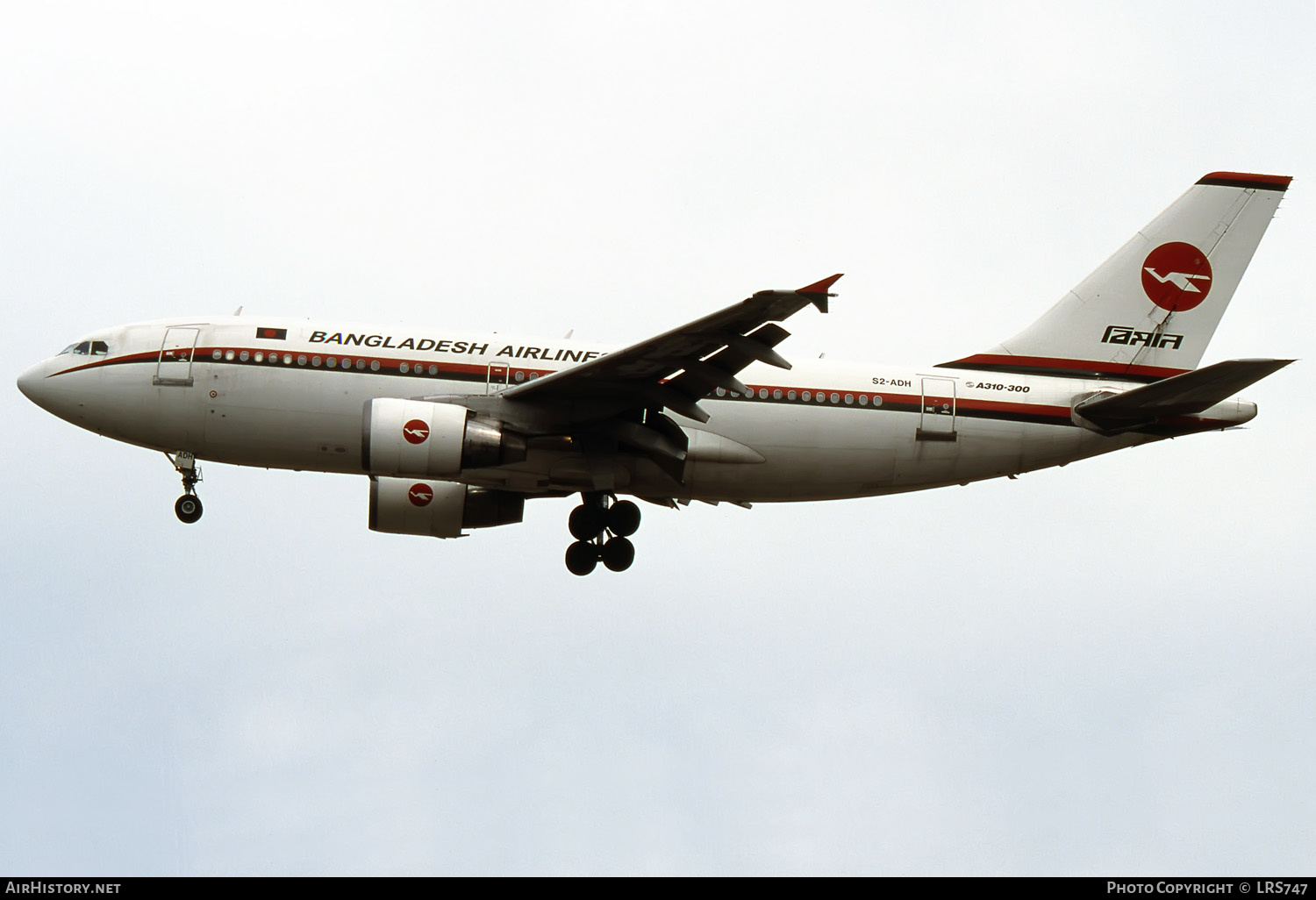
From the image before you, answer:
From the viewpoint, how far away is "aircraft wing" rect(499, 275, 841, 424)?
83.4 ft

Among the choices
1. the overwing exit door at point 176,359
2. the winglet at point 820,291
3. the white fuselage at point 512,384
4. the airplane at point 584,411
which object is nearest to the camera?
the winglet at point 820,291

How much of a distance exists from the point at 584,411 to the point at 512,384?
1680 millimetres

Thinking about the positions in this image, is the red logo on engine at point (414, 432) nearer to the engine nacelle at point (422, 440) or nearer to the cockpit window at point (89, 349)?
the engine nacelle at point (422, 440)

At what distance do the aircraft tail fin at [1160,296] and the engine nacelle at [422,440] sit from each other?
9561mm

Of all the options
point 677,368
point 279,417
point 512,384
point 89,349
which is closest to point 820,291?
point 677,368

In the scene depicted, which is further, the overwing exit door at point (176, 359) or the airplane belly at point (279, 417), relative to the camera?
the overwing exit door at point (176, 359)

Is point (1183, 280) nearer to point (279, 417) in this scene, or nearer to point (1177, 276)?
point (1177, 276)

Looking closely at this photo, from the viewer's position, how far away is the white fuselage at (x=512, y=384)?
28797 mm

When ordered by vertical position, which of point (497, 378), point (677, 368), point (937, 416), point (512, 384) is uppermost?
point (677, 368)

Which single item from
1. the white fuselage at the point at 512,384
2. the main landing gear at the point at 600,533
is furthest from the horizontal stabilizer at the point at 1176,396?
the main landing gear at the point at 600,533

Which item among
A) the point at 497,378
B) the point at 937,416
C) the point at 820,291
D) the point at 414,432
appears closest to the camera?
the point at 820,291

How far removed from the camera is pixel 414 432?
27375 millimetres
